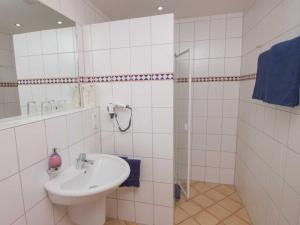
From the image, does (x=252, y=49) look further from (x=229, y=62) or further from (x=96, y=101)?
(x=96, y=101)

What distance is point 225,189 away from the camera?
2.52 m

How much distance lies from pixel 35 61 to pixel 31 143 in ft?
2.21

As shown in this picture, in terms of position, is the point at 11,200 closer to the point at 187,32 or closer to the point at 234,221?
the point at 234,221

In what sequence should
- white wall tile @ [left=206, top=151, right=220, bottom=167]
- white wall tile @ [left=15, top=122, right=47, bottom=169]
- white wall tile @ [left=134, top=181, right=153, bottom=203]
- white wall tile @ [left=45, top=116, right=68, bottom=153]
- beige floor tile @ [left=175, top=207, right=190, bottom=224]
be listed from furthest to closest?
1. white wall tile @ [left=206, top=151, right=220, bottom=167]
2. beige floor tile @ [left=175, top=207, right=190, bottom=224]
3. white wall tile @ [left=134, top=181, right=153, bottom=203]
4. white wall tile @ [left=45, top=116, right=68, bottom=153]
5. white wall tile @ [left=15, top=122, right=47, bottom=169]

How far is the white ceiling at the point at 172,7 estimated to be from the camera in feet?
6.56

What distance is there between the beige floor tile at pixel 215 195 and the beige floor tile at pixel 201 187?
0.07 m

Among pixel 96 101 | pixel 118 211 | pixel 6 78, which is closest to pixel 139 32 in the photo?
pixel 96 101

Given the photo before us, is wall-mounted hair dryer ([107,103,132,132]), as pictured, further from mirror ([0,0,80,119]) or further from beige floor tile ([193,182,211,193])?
beige floor tile ([193,182,211,193])

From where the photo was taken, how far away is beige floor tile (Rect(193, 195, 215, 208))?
2211mm

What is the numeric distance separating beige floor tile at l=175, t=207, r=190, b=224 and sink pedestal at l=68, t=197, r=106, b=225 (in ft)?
3.02

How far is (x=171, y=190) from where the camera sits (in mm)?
1761

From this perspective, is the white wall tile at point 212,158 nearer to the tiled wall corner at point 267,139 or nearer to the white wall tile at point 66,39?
the tiled wall corner at point 267,139

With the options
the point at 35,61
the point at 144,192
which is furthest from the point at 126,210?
the point at 35,61

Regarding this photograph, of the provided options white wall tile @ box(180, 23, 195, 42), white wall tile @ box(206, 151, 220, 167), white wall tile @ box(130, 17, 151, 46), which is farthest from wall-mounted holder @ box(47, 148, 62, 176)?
white wall tile @ box(180, 23, 195, 42)
